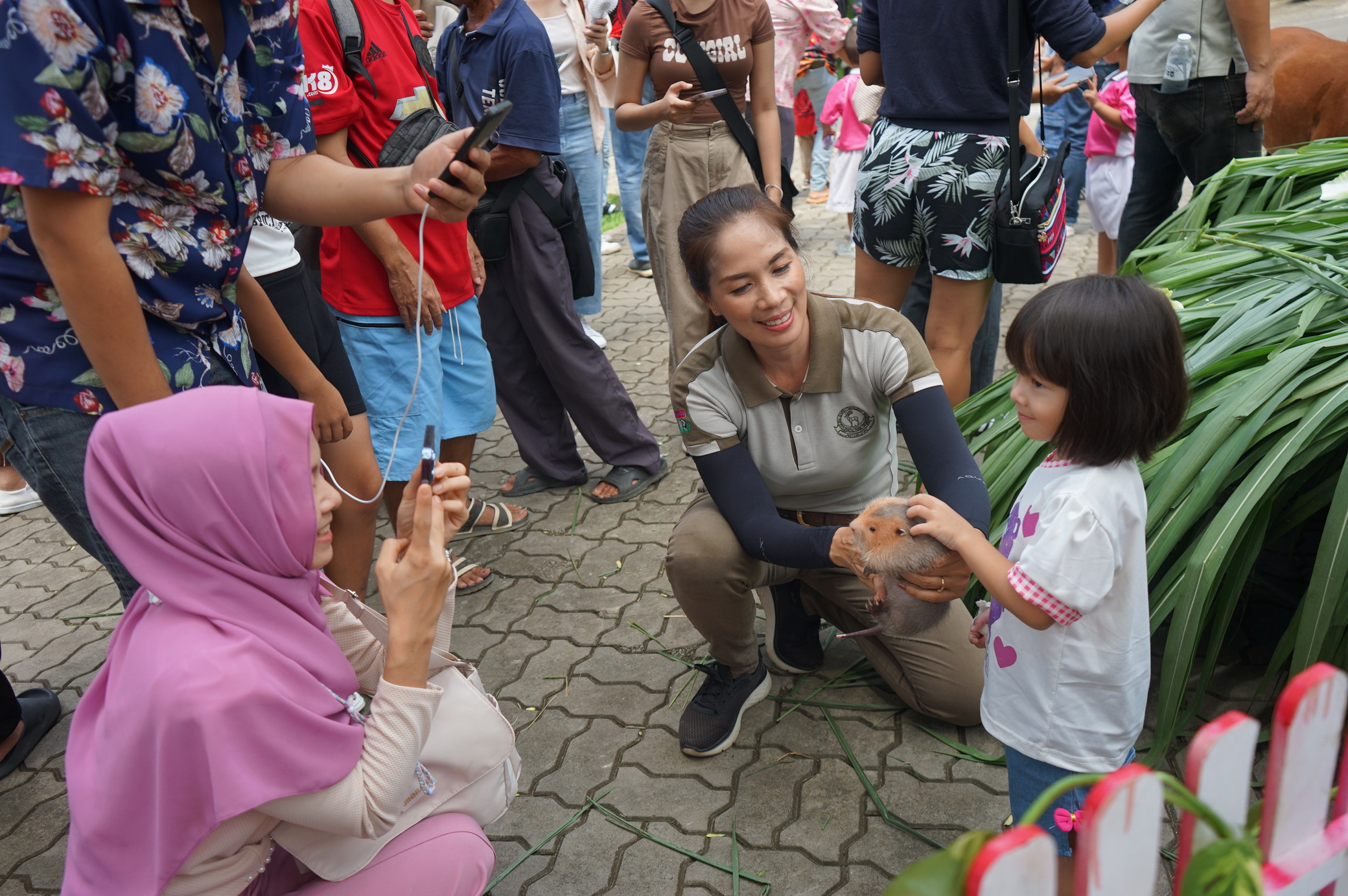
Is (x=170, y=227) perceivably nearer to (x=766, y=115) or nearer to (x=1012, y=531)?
(x=1012, y=531)

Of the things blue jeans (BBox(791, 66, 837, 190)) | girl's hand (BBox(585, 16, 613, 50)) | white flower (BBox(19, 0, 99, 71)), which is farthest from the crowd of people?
blue jeans (BBox(791, 66, 837, 190))

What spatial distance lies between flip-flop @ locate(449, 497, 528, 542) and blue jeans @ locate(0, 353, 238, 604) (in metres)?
1.87

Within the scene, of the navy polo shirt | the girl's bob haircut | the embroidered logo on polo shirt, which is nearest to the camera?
the girl's bob haircut

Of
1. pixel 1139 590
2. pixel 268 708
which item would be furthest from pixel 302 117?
pixel 1139 590

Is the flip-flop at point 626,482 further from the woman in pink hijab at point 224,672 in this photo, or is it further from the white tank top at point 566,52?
the woman in pink hijab at point 224,672

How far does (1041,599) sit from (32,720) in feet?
9.10

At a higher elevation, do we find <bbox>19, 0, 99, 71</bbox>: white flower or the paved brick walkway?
<bbox>19, 0, 99, 71</bbox>: white flower

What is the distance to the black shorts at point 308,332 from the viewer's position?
2.27m

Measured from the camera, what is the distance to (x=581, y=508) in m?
3.87

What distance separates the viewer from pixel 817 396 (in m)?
2.29

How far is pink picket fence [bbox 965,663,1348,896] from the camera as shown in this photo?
0.81 m

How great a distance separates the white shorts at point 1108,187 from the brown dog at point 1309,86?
2.46 feet

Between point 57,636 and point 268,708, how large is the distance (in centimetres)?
258

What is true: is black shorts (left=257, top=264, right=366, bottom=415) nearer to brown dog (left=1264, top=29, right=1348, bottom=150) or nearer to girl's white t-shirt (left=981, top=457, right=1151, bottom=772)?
girl's white t-shirt (left=981, top=457, right=1151, bottom=772)
